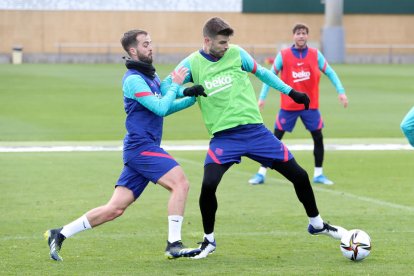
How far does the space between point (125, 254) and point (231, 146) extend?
1.40 metres

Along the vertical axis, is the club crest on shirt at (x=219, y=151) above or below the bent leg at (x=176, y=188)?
above

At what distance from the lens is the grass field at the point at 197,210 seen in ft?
29.8

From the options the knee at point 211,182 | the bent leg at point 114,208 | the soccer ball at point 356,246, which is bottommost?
the soccer ball at point 356,246

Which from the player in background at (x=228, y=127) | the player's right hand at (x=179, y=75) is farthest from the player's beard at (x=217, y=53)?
the player's right hand at (x=179, y=75)

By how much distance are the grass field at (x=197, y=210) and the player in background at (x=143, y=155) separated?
0.31m

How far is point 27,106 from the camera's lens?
31.1m

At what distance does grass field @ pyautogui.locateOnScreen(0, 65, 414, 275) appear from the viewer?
29.8 ft

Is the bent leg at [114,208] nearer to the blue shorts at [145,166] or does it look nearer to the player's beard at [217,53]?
the blue shorts at [145,166]

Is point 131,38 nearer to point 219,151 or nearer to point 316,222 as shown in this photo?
point 219,151

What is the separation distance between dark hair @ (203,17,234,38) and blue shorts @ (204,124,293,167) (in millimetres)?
863

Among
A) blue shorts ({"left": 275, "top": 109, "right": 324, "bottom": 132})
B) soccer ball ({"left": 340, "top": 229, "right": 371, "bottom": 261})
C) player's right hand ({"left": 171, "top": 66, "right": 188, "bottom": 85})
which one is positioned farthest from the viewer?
blue shorts ({"left": 275, "top": 109, "right": 324, "bottom": 132})

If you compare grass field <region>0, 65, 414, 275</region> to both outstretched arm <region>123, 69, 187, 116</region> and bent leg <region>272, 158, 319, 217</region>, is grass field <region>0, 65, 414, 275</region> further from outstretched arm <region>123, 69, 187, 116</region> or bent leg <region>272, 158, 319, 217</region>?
outstretched arm <region>123, 69, 187, 116</region>

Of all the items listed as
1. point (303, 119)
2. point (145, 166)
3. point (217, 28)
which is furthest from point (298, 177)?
point (303, 119)

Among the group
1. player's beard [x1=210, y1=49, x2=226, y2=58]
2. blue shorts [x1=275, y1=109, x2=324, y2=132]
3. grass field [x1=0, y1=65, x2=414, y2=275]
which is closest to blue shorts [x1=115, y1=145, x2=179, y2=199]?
grass field [x1=0, y1=65, x2=414, y2=275]
